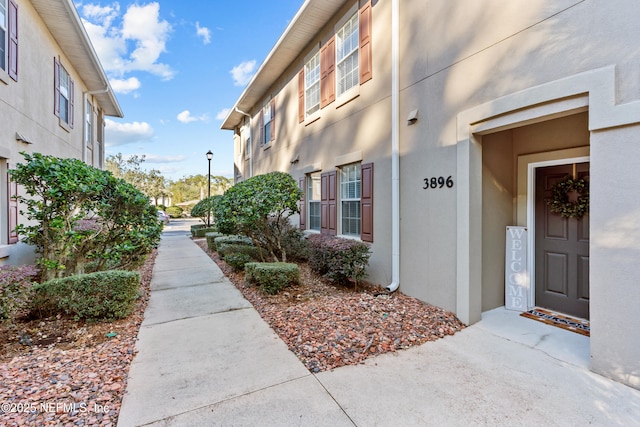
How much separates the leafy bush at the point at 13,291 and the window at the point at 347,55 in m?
6.35

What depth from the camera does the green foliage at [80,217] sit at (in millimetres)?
4211

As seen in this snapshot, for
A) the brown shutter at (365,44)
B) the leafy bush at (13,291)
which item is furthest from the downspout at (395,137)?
the leafy bush at (13,291)

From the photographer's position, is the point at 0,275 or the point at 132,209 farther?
the point at 132,209

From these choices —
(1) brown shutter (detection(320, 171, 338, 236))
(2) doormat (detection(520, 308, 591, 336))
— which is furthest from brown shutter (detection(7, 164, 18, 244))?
(2) doormat (detection(520, 308, 591, 336))

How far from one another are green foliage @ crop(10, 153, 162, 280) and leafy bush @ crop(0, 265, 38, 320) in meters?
0.56

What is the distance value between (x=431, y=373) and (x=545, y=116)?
296 centimetres

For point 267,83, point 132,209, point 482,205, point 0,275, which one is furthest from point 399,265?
point 267,83

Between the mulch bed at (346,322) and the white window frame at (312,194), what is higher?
the white window frame at (312,194)

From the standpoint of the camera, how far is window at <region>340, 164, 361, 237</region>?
257 inches

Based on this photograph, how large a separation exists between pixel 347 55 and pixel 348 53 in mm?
67

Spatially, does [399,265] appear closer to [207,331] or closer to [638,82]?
[207,331]

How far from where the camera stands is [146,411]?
2.33 m

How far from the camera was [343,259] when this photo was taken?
17.4 ft

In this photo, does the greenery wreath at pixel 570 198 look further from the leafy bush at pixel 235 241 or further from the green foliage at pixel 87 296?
the leafy bush at pixel 235 241
